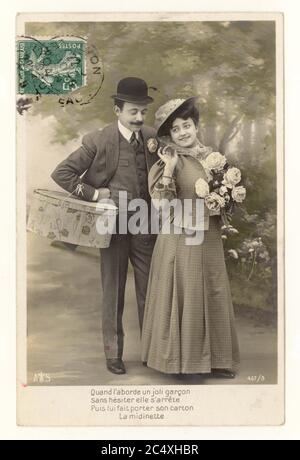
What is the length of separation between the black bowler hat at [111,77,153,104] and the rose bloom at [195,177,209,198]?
74cm

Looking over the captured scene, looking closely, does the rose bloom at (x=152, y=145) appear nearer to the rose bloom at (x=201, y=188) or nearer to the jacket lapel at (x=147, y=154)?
the jacket lapel at (x=147, y=154)

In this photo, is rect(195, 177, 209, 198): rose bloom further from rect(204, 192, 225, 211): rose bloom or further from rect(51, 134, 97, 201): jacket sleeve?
rect(51, 134, 97, 201): jacket sleeve

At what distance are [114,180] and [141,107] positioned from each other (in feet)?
1.95

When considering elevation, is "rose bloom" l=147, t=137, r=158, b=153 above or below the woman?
above

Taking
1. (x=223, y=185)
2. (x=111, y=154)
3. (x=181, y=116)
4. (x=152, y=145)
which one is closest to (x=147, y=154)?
(x=152, y=145)

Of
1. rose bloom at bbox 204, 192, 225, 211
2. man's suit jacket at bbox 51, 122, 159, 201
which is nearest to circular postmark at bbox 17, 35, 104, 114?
man's suit jacket at bbox 51, 122, 159, 201

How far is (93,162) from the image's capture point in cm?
556

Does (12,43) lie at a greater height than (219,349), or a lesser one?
greater

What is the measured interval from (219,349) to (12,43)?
279 centimetres

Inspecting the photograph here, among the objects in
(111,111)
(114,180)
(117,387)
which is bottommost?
(117,387)

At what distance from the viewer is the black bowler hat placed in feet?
18.2
